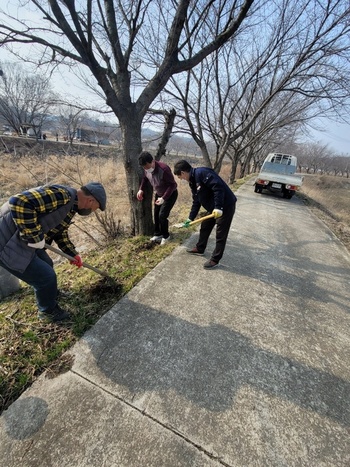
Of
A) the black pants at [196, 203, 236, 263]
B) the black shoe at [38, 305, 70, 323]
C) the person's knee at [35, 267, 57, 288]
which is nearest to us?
the person's knee at [35, 267, 57, 288]

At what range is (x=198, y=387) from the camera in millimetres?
1711

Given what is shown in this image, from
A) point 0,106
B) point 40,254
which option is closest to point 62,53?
point 40,254

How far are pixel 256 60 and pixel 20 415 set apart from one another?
31.1ft

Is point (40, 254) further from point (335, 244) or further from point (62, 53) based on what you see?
point (335, 244)

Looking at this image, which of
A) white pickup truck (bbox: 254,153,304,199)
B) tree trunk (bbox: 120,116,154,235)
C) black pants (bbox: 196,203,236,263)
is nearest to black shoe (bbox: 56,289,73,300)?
tree trunk (bbox: 120,116,154,235)

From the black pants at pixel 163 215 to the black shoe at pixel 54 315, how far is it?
212 centimetres

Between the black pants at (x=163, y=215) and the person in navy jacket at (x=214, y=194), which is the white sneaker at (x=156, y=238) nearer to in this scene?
the black pants at (x=163, y=215)

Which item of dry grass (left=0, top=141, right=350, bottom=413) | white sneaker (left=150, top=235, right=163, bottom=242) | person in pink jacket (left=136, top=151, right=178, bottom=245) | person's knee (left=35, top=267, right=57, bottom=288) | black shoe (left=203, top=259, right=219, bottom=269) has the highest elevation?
person in pink jacket (left=136, top=151, right=178, bottom=245)

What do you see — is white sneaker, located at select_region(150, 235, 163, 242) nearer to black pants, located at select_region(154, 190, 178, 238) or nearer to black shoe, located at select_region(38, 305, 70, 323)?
black pants, located at select_region(154, 190, 178, 238)

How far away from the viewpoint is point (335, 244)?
517 cm

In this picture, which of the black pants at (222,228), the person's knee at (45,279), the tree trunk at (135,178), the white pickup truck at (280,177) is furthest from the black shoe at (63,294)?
the white pickup truck at (280,177)

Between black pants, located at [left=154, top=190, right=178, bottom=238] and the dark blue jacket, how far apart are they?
1.67 feet

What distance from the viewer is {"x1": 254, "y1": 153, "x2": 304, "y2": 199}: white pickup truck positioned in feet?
31.2

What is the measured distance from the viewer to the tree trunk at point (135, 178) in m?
3.44
